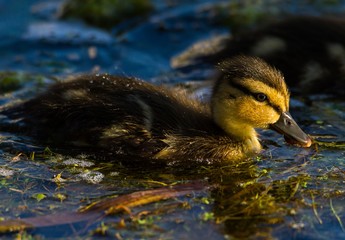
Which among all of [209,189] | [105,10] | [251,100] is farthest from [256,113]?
[105,10]

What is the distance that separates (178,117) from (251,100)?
1.17 feet

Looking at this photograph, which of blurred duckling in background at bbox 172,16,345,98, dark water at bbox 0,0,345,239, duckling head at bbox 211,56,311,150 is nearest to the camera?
dark water at bbox 0,0,345,239

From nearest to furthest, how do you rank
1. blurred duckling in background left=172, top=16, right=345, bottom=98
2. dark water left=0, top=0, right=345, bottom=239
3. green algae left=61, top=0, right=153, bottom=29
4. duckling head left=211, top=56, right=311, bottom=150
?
dark water left=0, top=0, right=345, bottom=239 → duckling head left=211, top=56, right=311, bottom=150 → blurred duckling in background left=172, top=16, right=345, bottom=98 → green algae left=61, top=0, right=153, bottom=29

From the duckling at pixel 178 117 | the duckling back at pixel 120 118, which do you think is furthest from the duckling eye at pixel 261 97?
the duckling back at pixel 120 118

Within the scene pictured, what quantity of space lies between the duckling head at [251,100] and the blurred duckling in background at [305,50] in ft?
3.97

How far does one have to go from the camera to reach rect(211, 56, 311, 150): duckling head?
359 centimetres

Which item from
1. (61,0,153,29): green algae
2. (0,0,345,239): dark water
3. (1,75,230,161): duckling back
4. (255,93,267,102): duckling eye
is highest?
(255,93,267,102): duckling eye

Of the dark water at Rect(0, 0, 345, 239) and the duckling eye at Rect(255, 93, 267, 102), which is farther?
the duckling eye at Rect(255, 93, 267, 102)

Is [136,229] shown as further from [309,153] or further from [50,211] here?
[309,153]

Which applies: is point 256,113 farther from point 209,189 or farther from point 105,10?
point 105,10

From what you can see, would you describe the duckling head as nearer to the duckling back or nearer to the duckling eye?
the duckling eye

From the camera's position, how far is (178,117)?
12.1ft

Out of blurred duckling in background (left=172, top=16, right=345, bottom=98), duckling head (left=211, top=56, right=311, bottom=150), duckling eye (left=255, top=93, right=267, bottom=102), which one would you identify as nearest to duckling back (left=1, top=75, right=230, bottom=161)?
duckling head (left=211, top=56, right=311, bottom=150)

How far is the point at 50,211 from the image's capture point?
3.13m
